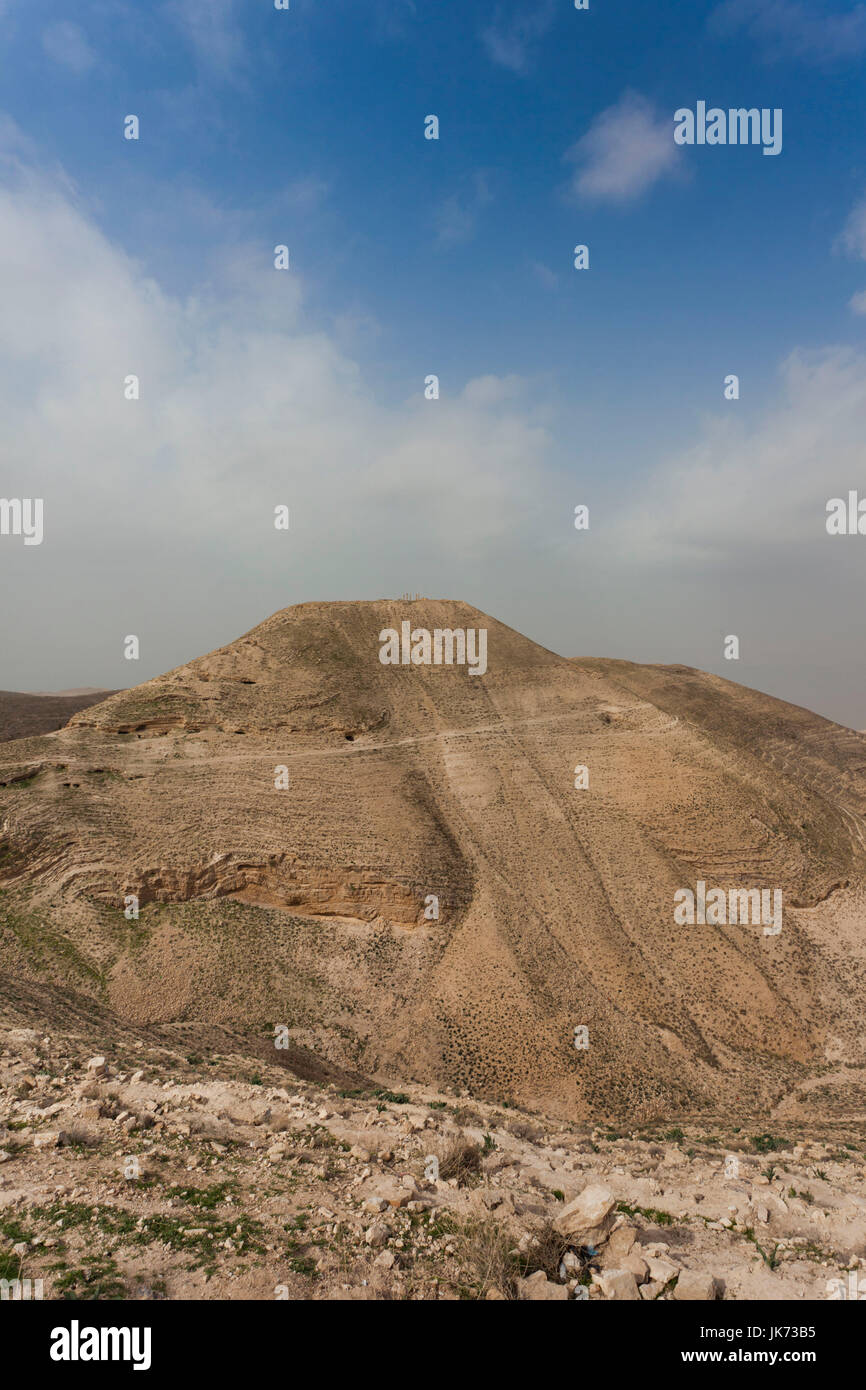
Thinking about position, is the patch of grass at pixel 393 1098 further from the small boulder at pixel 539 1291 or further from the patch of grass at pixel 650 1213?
the small boulder at pixel 539 1291

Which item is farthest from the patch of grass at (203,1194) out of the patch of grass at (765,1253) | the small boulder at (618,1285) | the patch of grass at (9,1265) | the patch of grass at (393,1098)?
the patch of grass at (393,1098)

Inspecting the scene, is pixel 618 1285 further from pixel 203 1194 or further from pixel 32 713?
pixel 32 713

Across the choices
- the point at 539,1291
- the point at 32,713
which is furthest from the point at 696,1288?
the point at 32,713
